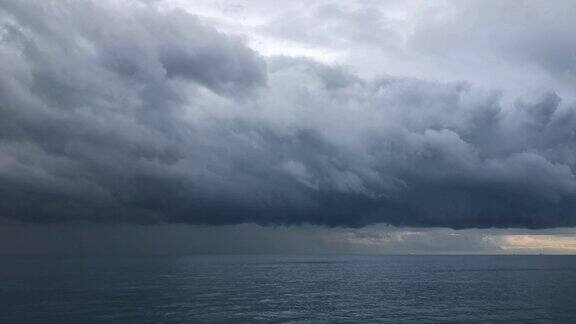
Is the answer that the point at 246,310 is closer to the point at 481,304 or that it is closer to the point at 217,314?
the point at 217,314

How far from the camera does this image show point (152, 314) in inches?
3428

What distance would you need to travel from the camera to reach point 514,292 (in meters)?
134

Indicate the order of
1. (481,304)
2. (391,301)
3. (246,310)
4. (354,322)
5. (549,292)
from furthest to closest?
(549,292)
(391,301)
(481,304)
(246,310)
(354,322)

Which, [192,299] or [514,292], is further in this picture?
[514,292]

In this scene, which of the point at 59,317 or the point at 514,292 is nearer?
the point at 59,317

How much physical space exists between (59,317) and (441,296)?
92.0 metres

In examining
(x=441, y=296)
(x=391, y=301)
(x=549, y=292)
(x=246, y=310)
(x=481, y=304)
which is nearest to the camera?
(x=246, y=310)

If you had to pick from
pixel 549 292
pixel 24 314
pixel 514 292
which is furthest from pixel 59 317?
pixel 549 292

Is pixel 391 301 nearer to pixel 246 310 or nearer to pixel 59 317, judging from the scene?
pixel 246 310

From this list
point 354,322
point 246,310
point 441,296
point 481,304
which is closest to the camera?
point 354,322

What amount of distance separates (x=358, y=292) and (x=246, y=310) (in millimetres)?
52007

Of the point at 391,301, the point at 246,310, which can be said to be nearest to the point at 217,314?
the point at 246,310

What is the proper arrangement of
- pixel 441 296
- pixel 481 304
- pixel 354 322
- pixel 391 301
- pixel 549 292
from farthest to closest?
1. pixel 549 292
2. pixel 441 296
3. pixel 391 301
4. pixel 481 304
5. pixel 354 322

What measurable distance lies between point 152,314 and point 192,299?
77.8ft
